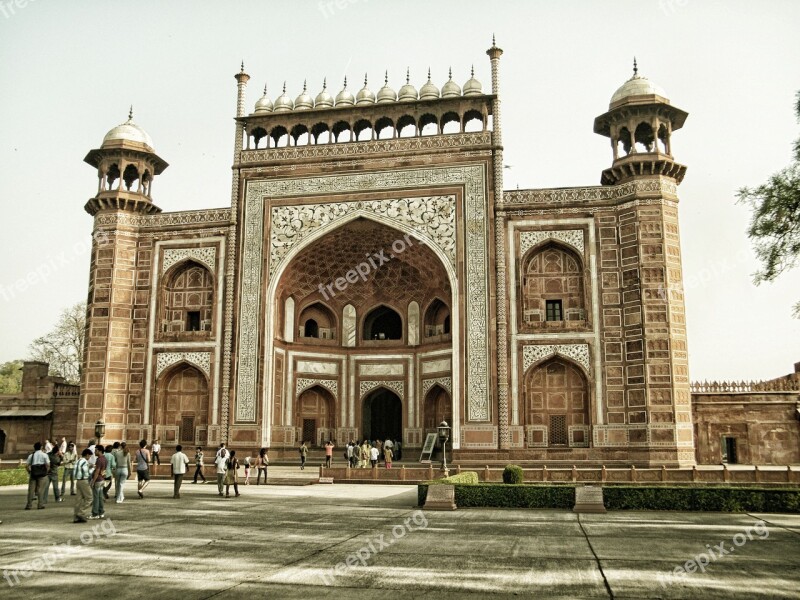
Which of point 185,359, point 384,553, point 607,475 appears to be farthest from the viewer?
point 185,359

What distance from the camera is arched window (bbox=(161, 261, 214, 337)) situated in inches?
1054

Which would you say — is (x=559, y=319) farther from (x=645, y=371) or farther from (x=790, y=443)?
(x=790, y=443)

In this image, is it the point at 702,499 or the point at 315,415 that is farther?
the point at 315,415

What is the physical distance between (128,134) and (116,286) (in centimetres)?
583

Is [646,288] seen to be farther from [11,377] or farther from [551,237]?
[11,377]

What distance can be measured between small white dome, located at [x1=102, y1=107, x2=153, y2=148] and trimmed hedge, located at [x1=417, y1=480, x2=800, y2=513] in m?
19.3

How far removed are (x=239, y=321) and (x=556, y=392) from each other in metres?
11.1

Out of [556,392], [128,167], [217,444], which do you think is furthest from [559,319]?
[128,167]

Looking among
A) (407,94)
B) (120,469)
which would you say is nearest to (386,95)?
(407,94)

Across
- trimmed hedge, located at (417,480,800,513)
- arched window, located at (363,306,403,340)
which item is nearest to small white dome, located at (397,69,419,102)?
arched window, located at (363,306,403,340)

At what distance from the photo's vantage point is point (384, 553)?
8.86 metres

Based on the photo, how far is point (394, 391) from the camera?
27.9 metres

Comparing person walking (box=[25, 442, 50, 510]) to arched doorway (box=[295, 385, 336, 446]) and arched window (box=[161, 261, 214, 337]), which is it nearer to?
arched window (box=[161, 261, 214, 337])

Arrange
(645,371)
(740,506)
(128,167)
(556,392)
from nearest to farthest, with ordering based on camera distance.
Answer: (740,506) < (645,371) < (556,392) < (128,167)
